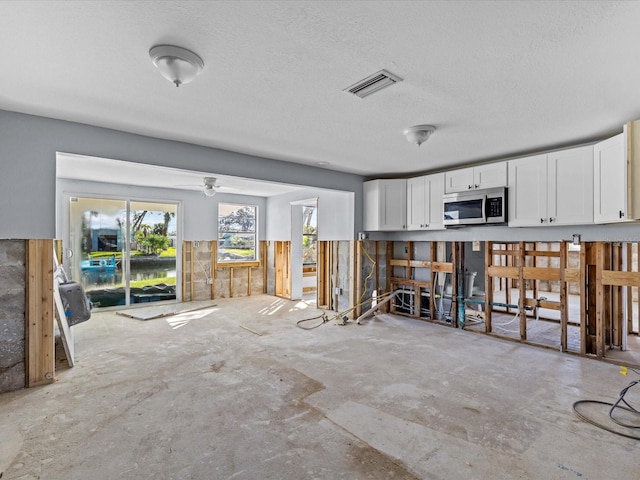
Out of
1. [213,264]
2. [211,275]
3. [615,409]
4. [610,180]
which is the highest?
[610,180]

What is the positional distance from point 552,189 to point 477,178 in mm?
956

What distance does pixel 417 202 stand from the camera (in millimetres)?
5633

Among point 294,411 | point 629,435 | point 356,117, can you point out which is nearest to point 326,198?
point 356,117

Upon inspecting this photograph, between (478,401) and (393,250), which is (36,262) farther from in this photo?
(393,250)

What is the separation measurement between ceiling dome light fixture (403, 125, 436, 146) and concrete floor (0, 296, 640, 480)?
2473mm

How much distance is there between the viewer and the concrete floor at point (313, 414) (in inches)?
83.4

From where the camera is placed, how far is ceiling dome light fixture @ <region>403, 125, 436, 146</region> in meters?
3.40

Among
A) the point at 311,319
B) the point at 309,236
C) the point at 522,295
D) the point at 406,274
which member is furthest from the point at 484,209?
the point at 309,236

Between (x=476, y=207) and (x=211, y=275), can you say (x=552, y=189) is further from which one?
(x=211, y=275)

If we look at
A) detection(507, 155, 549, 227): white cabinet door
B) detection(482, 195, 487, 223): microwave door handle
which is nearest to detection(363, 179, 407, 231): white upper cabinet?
detection(482, 195, 487, 223): microwave door handle

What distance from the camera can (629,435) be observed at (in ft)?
8.05

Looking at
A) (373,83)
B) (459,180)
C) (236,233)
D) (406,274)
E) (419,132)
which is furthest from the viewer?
(236,233)

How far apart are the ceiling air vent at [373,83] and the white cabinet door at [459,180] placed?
9.42 feet

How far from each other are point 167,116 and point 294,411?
290 centimetres
